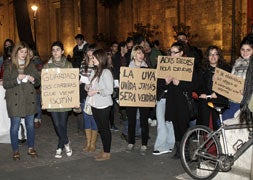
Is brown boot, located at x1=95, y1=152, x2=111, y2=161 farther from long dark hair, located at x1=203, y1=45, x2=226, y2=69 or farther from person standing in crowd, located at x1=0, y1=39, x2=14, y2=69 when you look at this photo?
person standing in crowd, located at x1=0, y1=39, x2=14, y2=69

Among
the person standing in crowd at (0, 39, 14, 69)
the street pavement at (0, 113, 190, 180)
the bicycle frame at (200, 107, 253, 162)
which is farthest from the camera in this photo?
the person standing in crowd at (0, 39, 14, 69)

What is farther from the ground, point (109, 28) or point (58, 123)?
point (109, 28)

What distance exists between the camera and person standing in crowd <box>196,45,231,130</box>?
7242mm

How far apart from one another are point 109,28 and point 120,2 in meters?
2.00

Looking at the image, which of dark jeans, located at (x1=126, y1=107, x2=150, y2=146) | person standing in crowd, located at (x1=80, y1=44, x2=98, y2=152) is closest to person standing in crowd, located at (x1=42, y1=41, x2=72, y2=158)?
person standing in crowd, located at (x1=80, y1=44, x2=98, y2=152)

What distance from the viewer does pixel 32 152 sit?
26.5 feet

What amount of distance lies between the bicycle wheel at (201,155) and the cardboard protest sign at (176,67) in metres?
1.11

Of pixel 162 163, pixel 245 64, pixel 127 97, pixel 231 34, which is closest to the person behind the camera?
pixel 245 64

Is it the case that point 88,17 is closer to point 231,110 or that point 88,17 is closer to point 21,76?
point 21,76

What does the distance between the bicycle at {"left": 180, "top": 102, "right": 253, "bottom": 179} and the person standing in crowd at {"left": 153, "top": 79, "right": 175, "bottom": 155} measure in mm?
1216

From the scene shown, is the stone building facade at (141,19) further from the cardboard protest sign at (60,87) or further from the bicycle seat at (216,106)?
the bicycle seat at (216,106)

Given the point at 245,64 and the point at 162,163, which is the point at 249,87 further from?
the point at 162,163

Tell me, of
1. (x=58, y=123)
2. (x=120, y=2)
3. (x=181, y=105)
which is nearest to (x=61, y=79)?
(x=58, y=123)

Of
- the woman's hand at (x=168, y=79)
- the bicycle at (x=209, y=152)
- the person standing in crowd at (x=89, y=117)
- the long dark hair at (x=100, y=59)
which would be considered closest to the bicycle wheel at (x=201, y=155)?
the bicycle at (x=209, y=152)
